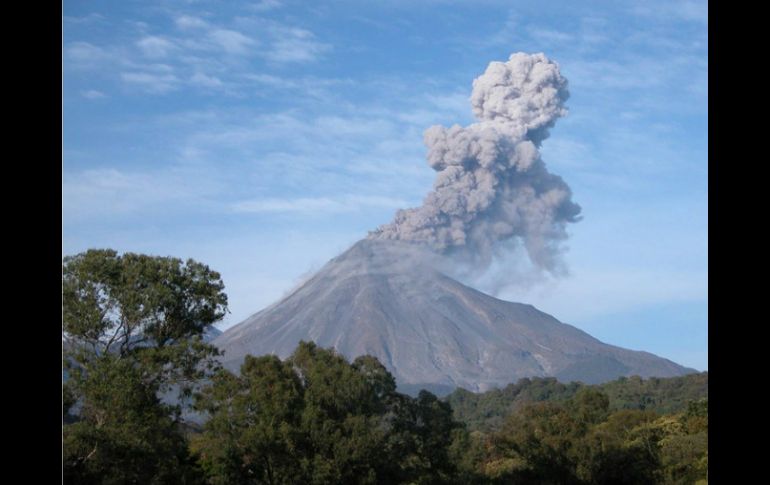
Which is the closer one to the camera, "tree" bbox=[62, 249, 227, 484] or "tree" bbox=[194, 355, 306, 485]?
"tree" bbox=[62, 249, 227, 484]

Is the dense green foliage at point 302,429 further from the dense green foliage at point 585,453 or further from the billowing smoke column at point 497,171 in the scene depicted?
the billowing smoke column at point 497,171

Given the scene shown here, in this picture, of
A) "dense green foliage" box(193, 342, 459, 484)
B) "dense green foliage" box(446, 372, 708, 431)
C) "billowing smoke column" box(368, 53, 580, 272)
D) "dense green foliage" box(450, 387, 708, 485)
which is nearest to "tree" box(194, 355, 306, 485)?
"dense green foliage" box(193, 342, 459, 484)

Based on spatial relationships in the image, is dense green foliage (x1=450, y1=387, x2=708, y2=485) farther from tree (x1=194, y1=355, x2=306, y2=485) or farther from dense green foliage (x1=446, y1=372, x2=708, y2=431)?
dense green foliage (x1=446, y1=372, x2=708, y2=431)

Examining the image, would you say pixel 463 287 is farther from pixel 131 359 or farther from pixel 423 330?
pixel 131 359

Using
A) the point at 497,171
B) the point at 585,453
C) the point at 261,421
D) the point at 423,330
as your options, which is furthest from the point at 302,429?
the point at 423,330

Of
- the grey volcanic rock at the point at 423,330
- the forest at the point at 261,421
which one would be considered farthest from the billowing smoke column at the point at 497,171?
the forest at the point at 261,421
